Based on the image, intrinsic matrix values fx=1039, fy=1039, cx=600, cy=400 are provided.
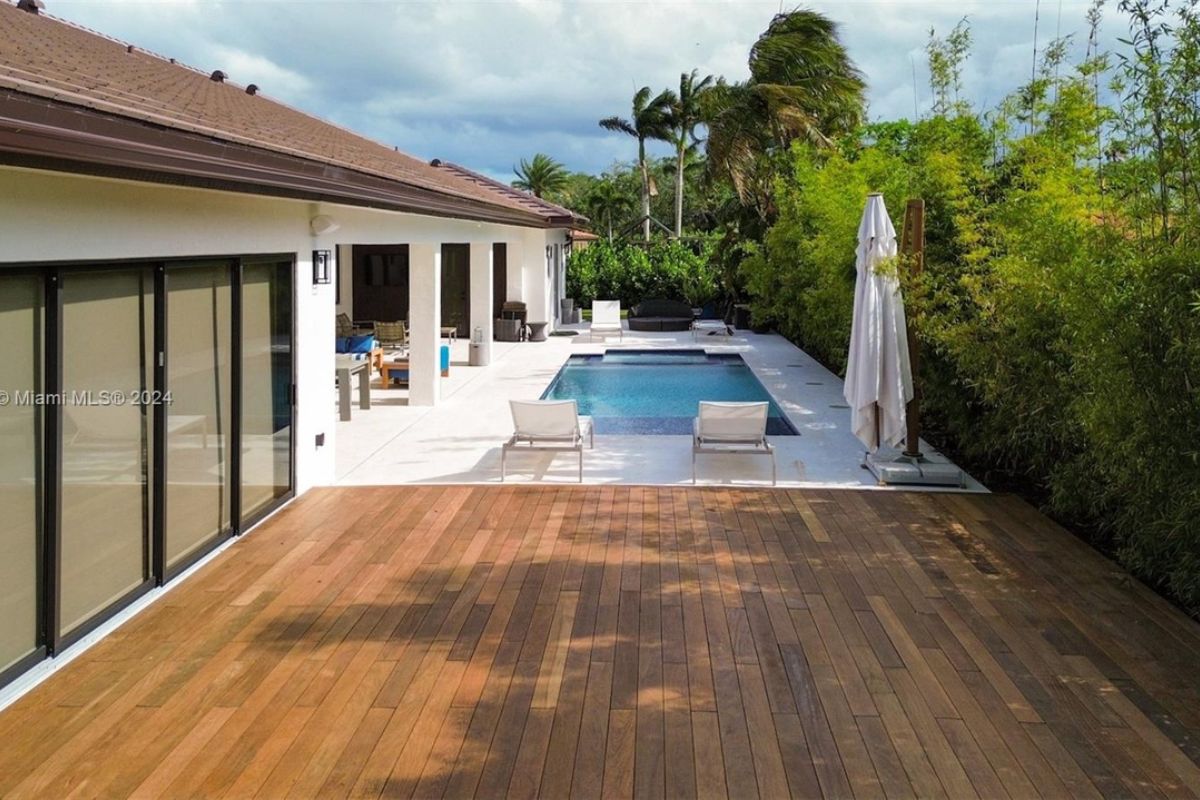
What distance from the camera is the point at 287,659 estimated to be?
5.05 metres

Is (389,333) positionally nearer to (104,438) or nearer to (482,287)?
(482,287)

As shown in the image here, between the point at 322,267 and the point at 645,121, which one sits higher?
the point at 645,121

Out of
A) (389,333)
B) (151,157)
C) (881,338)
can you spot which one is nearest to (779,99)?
(389,333)

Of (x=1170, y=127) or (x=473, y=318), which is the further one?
(x=473, y=318)

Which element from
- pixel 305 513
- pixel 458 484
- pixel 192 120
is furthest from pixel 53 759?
pixel 458 484

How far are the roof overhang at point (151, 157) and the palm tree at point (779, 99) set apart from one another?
1547cm

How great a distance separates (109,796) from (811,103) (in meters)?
20.4

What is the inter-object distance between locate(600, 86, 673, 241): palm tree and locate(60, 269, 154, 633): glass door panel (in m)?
34.8

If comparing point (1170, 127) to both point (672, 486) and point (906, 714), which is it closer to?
point (906, 714)

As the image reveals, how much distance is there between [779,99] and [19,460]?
61.1ft

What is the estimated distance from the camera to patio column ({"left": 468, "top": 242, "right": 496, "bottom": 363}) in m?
18.6

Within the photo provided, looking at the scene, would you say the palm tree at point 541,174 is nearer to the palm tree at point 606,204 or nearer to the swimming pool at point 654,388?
the palm tree at point 606,204

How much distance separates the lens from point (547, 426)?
9734 mm

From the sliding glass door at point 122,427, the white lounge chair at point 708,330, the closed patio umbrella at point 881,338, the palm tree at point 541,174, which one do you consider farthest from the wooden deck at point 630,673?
the palm tree at point 541,174
